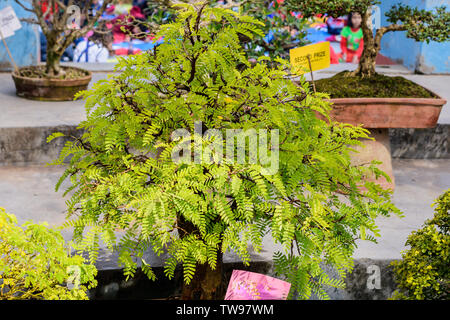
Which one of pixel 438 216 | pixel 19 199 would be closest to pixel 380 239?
pixel 438 216

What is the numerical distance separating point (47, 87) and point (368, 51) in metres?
2.61

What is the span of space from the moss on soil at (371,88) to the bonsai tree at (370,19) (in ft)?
→ 0.36

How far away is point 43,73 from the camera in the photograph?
486 cm

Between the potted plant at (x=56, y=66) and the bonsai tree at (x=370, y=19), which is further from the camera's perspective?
the potted plant at (x=56, y=66)

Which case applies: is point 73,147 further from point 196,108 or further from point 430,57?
point 430,57

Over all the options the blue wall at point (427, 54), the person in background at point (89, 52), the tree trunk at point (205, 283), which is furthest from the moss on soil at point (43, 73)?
the blue wall at point (427, 54)

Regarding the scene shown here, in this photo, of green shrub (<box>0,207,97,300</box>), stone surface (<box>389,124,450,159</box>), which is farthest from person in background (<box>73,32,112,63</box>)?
green shrub (<box>0,207,97,300</box>)

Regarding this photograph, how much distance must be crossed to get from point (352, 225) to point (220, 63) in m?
0.65

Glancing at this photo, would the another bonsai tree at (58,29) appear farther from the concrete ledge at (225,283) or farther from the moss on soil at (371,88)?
the concrete ledge at (225,283)

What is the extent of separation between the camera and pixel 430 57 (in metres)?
6.37

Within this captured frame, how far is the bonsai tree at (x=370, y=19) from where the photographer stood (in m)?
3.30

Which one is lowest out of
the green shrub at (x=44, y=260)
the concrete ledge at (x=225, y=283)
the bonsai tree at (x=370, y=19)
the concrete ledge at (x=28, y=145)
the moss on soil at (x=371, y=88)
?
the concrete ledge at (x=225, y=283)

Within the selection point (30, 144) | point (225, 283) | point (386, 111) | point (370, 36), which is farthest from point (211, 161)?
point (30, 144)

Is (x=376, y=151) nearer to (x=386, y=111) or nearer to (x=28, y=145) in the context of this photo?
(x=386, y=111)
